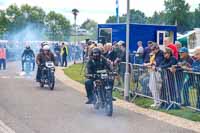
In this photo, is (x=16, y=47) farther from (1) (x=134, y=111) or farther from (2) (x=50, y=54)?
(1) (x=134, y=111)

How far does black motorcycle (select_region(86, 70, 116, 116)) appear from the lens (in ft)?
44.7

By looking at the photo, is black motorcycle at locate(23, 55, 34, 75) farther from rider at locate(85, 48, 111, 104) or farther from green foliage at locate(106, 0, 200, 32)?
green foliage at locate(106, 0, 200, 32)

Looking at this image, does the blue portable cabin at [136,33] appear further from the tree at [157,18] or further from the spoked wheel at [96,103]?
the tree at [157,18]

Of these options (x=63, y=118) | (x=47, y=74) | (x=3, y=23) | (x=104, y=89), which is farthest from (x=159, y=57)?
(x=3, y=23)

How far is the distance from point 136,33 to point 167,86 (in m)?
→ 11.0

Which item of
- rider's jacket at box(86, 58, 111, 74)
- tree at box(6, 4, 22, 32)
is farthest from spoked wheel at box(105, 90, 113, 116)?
tree at box(6, 4, 22, 32)

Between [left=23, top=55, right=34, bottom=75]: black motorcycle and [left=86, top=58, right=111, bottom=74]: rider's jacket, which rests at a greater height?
[left=86, top=58, right=111, bottom=74]: rider's jacket

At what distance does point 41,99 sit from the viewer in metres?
16.9

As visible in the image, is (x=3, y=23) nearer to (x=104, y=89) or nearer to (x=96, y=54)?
(x=96, y=54)

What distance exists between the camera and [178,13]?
10256cm

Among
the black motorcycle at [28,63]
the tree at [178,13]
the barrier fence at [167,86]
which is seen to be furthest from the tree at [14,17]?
the barrier fence at [167,86]

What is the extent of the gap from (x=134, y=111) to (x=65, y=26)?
66.1 metres

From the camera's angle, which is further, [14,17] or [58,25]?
[58,25]

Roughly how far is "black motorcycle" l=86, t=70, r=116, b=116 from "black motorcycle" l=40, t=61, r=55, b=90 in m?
6.71
